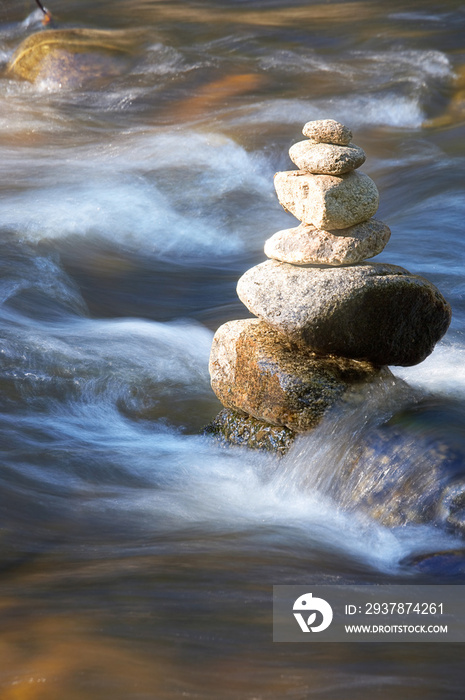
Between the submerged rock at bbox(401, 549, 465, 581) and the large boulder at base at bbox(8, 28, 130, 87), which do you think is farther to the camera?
the large boulder at base at bbox(8, 28, 130, 87)

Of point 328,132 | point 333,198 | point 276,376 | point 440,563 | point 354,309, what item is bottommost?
point 440,563

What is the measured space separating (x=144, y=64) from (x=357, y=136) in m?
4.75

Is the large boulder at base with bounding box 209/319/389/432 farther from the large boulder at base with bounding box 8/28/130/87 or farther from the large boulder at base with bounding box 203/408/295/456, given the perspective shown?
the large boulder at base with bounding box 8/28/130/87

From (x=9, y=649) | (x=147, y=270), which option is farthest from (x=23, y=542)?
(x=147, y=270)

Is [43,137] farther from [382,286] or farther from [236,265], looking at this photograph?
[382,286]

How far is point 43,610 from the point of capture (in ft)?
10.5

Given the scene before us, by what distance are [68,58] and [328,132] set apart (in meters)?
11.0

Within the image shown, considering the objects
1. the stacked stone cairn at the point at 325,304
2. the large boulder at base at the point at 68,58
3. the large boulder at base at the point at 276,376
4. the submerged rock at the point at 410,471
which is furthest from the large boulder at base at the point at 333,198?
the large boulder at base at the point at 68,58

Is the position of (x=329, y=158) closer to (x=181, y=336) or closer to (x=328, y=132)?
(x=328, y=132)

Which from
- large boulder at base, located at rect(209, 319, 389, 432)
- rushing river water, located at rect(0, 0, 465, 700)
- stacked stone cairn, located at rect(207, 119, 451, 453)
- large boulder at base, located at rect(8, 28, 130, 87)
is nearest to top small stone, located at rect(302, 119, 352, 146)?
stacked stone cairn, located at rect(207, 119, 451, 453)

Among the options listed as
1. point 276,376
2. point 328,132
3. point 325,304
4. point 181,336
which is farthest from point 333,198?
point 181,336

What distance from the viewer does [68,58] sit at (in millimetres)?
14461

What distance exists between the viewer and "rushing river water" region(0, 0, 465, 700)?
299cm

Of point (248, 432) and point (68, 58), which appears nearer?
point (248, 432)
